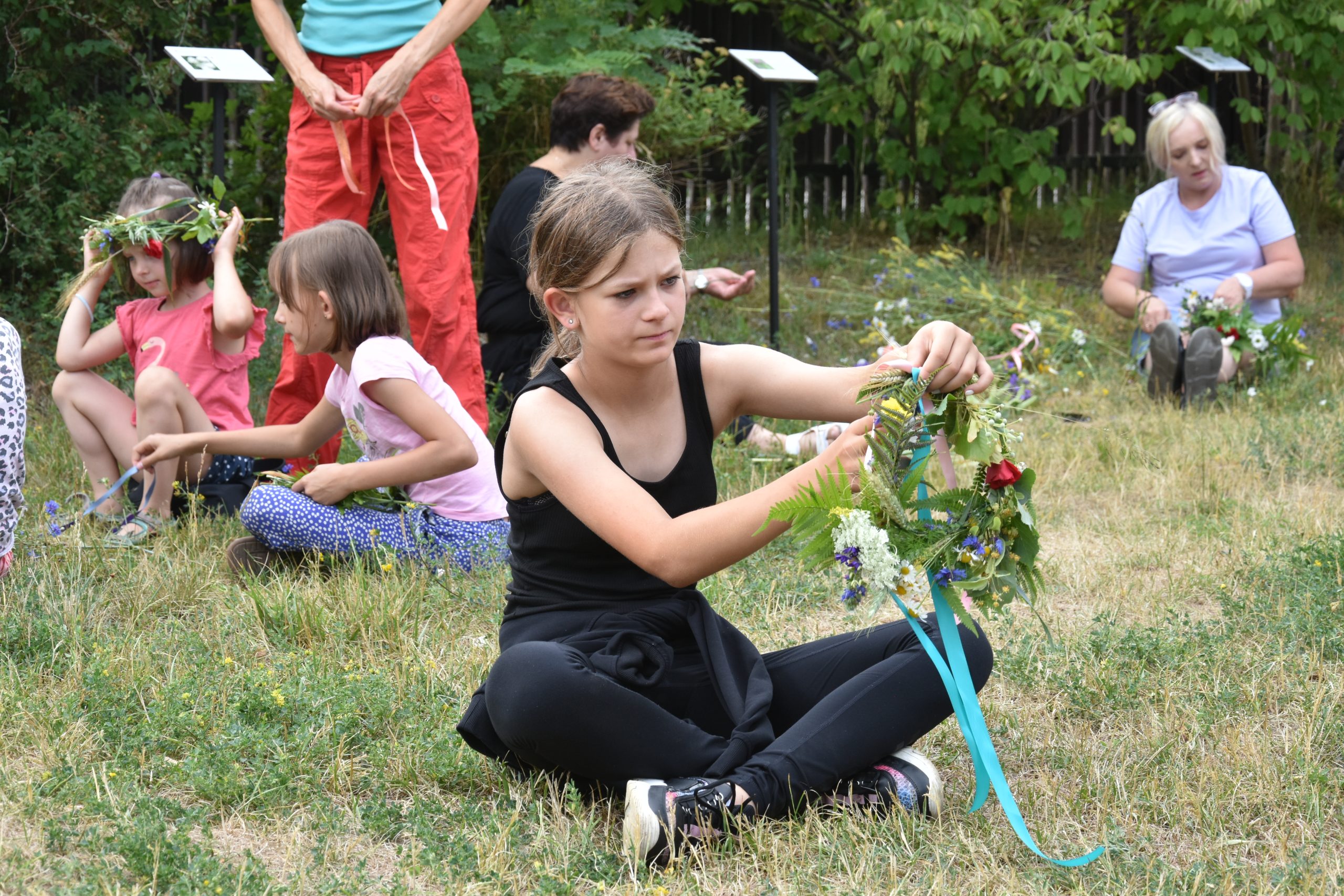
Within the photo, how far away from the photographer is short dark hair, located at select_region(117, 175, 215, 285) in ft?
14.4

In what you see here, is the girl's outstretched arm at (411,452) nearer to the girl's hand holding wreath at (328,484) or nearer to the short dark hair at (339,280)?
the girl's hand holding wreath at (328,484)

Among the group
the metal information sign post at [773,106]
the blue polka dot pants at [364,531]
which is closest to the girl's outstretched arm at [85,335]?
the blue polka dot pants at [364,531]

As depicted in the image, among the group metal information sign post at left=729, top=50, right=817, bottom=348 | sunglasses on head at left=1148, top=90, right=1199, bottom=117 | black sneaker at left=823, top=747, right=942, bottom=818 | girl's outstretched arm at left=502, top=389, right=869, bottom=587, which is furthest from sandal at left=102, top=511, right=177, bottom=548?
sunglasses on head at left=1148, top=90, right=1199, bottom=117

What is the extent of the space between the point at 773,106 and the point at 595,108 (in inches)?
72.2

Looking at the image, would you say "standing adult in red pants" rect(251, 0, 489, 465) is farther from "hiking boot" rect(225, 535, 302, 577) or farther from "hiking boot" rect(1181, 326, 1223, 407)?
"hiking boot" rect(1181, 326, 1223, 407)

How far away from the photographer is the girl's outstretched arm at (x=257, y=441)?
12.4ft

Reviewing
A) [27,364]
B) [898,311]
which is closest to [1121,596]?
[898,311]

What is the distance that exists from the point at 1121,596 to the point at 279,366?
403 cm

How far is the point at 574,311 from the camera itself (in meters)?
2.46

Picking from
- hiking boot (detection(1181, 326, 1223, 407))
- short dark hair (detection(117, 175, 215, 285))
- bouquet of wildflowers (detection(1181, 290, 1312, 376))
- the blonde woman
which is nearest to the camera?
short dark hair (detection(117, 175, 215, 285))

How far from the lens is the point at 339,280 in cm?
371

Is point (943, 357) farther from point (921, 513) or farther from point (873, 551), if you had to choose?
point (873, 551)

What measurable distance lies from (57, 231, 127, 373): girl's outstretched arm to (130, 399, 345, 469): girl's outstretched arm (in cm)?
68

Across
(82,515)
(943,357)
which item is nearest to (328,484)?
(82,515)
